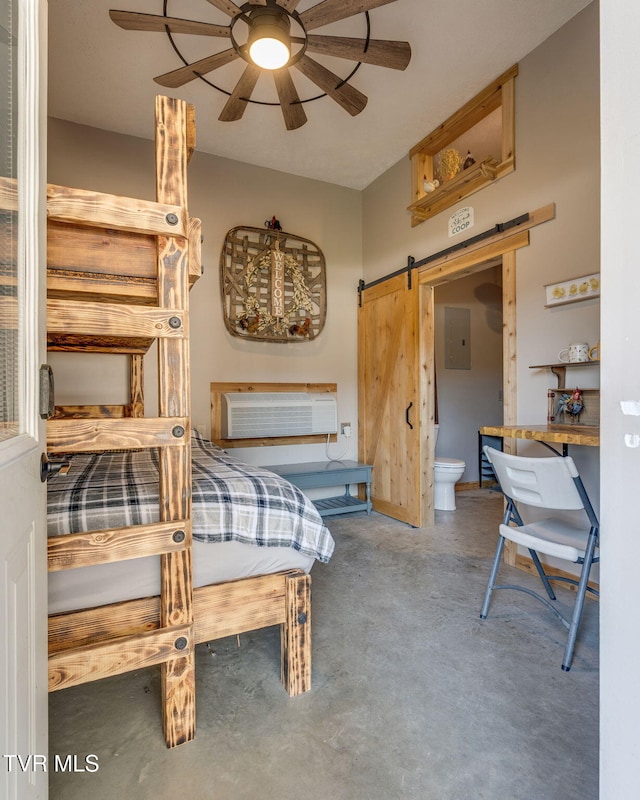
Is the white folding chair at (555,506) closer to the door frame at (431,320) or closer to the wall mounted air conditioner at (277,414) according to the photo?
the door frame at (431,320)

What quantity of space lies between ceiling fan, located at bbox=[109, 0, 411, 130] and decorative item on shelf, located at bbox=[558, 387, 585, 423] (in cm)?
192

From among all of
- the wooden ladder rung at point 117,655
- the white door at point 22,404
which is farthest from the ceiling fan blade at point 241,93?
the wooden ladder rung at point 117,655

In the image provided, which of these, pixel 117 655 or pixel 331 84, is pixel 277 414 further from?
pixel 117 655

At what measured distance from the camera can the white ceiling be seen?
227 centimetres

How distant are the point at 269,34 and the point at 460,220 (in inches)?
71.1

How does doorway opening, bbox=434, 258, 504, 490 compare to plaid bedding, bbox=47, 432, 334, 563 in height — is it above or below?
above

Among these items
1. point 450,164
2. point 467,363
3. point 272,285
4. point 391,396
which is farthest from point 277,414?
point 467,363

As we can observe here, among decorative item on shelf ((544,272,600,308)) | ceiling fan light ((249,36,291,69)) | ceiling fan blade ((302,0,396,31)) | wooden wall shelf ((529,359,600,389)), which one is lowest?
wooden wall shelf ((529,359,600,389))

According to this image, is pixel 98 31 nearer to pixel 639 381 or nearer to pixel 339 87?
pixel 339 87

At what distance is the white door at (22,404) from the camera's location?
680 mm

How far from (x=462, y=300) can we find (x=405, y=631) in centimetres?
405

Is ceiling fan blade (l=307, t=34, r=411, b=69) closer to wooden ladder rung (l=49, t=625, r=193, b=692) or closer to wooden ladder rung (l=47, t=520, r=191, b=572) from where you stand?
wooden ladder rung (l=47, t=520, r=191, b=572)

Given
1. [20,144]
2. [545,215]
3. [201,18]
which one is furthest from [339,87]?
[20,144]

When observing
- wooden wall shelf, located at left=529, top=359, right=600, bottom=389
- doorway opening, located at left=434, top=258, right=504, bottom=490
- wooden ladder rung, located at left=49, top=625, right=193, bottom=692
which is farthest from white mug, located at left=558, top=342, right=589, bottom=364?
doorway opening, located at left=434, top=258, right=504, bottom=490
